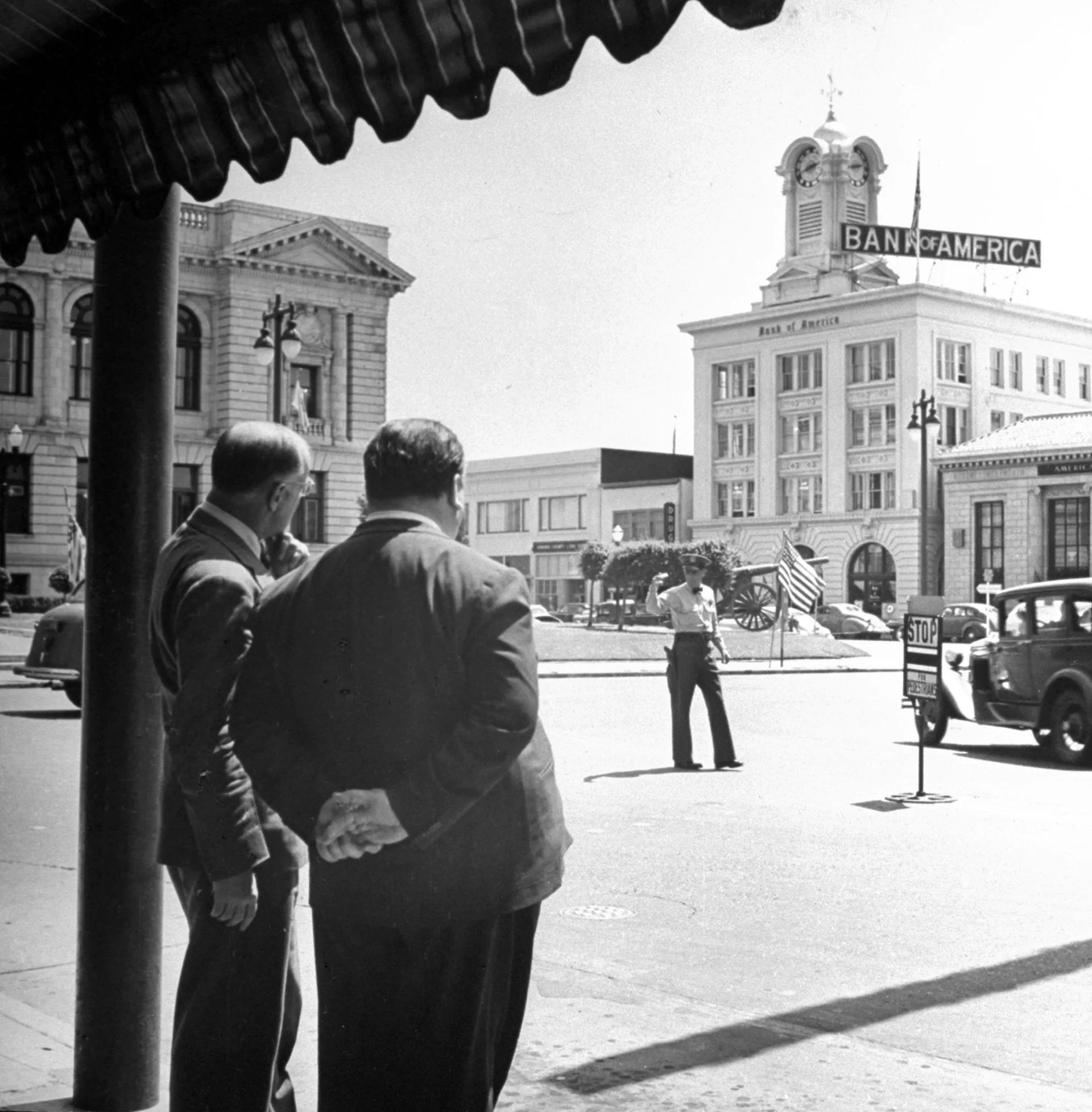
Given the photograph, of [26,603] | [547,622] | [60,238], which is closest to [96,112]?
[60,238]

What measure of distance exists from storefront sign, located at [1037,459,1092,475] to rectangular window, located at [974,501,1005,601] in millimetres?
2946

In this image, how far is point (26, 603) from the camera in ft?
129

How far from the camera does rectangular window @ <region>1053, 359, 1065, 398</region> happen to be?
89625mm

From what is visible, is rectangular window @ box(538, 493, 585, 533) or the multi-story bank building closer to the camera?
the multi-story bank building

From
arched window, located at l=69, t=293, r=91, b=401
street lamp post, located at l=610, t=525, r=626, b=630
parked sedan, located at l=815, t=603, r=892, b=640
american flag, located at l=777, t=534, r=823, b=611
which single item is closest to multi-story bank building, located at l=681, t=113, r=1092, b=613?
parked sedan, located at l=815, t=603, r=892, b=640

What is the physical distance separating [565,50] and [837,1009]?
3.90 meters

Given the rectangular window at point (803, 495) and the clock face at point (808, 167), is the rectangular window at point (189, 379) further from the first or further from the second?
the clock face at point (808, 167)

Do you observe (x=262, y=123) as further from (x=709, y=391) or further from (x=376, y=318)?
(x=709, y=391)

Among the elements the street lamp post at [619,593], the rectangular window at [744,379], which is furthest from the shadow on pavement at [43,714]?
the rectangular window at [744,379]

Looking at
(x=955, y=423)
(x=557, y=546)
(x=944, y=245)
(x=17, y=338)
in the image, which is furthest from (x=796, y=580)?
(x=557, y=546)

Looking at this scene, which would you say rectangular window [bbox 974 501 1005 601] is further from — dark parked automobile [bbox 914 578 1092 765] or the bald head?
the bald head

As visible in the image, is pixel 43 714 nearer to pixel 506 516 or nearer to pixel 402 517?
pixel 402 517

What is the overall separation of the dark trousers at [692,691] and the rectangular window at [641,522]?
84.8 meters

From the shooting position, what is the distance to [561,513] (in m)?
104
